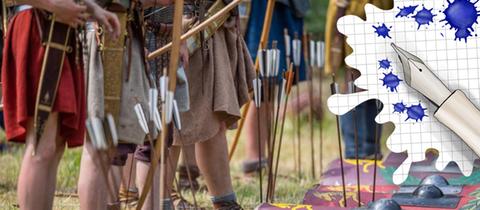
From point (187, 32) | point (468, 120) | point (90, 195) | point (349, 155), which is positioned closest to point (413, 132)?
point (468, 120)

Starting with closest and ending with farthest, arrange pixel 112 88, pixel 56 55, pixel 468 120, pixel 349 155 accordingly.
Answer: pixel 56 55 < pixel 112 88 < pixel 468 120 < pixel 349 155

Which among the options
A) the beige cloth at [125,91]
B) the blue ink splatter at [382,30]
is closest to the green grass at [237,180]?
the beige cloth at [125,91]

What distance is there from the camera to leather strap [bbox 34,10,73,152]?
118 inches

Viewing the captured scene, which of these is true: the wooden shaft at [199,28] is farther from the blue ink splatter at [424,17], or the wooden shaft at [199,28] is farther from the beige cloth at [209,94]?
the blue ink splatter at [424,17]

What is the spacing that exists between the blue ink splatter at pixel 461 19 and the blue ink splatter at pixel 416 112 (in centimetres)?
26

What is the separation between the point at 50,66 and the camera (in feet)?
9.87

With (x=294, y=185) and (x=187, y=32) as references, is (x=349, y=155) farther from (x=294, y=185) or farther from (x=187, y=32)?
(x=187, y=32)

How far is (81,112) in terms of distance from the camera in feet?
10.2

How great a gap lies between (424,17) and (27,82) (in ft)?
4.27

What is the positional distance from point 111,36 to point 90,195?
1.56 ft

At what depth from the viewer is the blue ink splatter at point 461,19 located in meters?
3.54

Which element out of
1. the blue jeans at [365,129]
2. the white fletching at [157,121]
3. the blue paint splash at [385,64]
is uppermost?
the blue paint splash at [385,64]

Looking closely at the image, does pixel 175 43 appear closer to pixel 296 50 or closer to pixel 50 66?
pixel 50 66

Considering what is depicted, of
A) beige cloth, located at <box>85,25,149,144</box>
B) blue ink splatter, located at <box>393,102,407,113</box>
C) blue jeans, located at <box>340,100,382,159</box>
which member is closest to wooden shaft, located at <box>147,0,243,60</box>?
beige cloth, located at <box>85,25,149,144</box>
